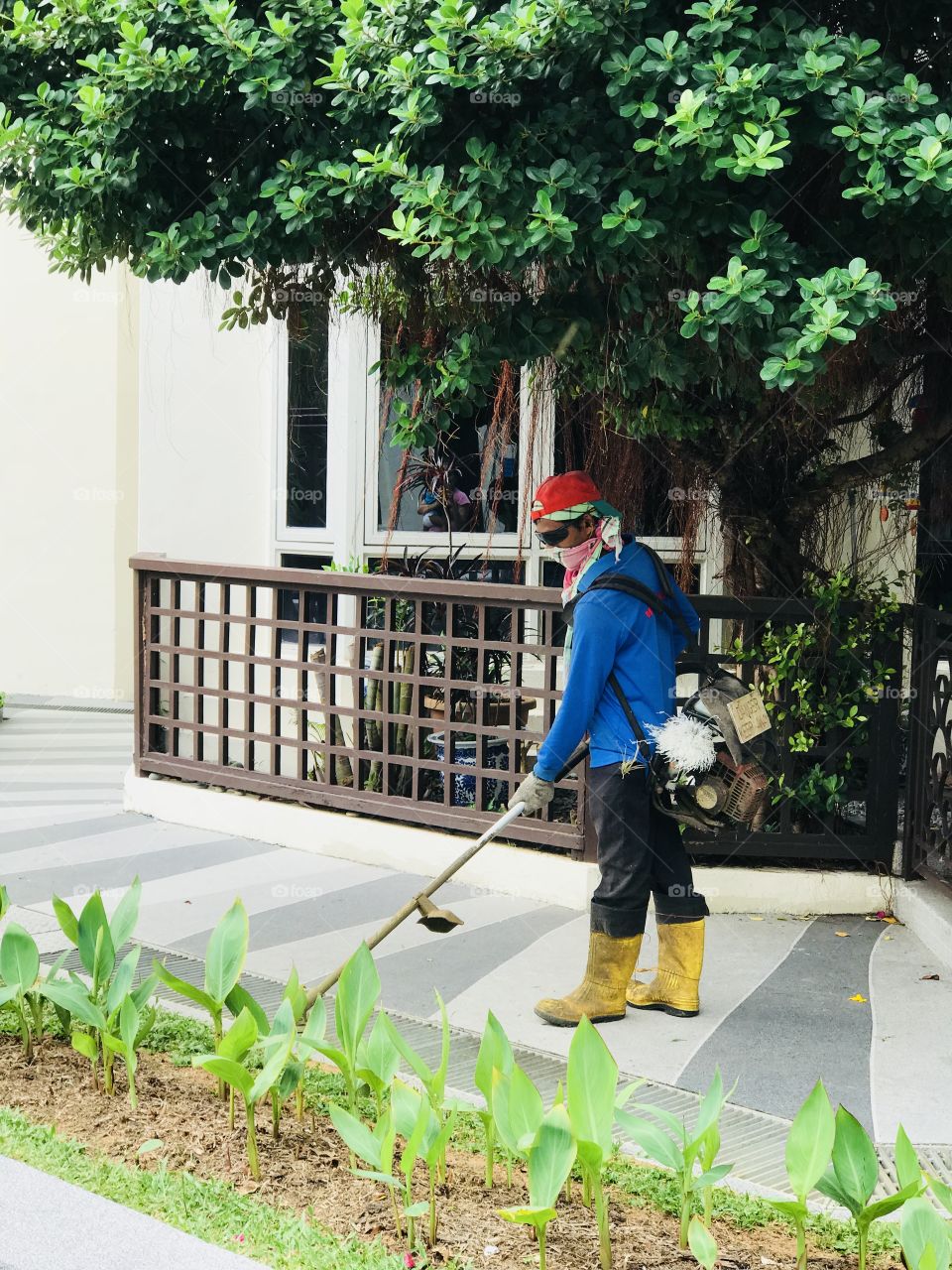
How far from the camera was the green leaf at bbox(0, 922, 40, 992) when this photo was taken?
3.68 metres

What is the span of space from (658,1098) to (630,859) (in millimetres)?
888

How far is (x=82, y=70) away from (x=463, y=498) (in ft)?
13.1

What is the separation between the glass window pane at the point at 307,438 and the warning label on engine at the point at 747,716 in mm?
4998

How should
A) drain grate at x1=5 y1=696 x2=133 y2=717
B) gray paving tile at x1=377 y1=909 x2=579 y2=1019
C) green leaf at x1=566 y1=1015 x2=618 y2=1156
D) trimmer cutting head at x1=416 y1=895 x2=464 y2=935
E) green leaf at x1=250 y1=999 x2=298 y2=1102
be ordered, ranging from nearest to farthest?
green leaf at x1=566 y1=1015 x2=618 y2=1156 → green leaf at x1=250 y1=999 x2=298 y2=1102 → trimmer cutting head at x1=416 y1=895 x2=464 y2=935 → gray paving tile at x1=377 y1=909 x2=579 y2=1019 → drain grate at x1=5 y1=696 x2=133 y2=717

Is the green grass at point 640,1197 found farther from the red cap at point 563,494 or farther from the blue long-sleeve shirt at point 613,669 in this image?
the red cap at point 563,494

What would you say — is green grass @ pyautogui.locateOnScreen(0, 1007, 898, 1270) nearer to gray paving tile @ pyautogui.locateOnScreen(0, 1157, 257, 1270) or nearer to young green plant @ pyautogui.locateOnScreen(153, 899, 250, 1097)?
gray paving tile @ pyautogui.locateOnScreen(0, 1157, 257, 1270)

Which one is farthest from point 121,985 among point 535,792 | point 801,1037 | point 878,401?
point 878,401

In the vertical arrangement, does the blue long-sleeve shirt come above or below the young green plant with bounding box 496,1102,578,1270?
above

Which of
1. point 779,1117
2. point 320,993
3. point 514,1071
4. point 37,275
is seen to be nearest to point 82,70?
point 320,993

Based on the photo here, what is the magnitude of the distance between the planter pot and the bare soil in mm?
3165

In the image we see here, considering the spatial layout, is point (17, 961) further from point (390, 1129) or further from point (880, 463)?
point (880, 463)

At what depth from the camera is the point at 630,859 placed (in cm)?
464

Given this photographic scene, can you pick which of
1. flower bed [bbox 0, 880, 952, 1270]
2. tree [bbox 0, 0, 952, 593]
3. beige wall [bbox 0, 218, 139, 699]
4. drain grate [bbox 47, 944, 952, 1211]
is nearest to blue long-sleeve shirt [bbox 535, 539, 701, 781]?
tree [bbox 0, 0, 952, 593]

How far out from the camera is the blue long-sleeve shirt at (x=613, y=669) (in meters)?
4.58
